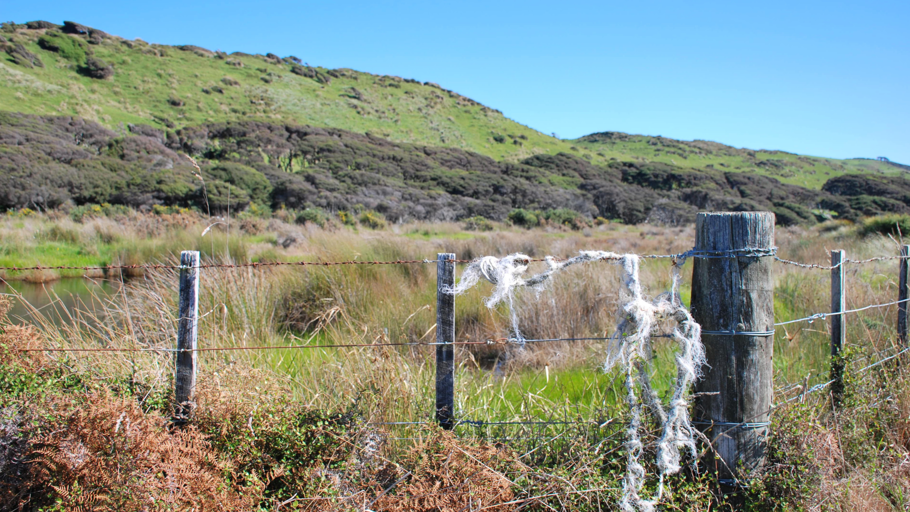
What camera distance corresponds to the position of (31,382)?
292 centimetres

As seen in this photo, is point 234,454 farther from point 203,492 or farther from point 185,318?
point 185,318

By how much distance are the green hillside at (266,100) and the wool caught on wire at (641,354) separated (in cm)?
3893

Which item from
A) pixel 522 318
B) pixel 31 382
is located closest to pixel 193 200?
pixel 522 318

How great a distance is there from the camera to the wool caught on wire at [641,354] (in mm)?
2285

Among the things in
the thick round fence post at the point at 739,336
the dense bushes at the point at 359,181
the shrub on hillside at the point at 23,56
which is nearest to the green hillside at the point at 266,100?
the shrub on hillside at the point at 23,56

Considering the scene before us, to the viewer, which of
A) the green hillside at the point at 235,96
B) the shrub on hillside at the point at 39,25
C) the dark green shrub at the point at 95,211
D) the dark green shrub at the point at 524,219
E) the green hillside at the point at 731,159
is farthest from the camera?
the green hillside at the point at 731,159

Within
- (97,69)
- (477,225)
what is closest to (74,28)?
(97,69)

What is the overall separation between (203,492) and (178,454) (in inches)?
8.0

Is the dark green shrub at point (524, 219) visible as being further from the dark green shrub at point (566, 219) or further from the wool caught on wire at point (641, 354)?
the wool caught on wire at point (641, 354)

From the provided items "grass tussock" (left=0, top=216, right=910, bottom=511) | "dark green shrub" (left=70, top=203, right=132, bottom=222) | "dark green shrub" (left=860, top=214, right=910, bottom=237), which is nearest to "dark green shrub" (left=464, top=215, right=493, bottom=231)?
"dark green shrub" (left=860, top=214, right=910, bottom=237)

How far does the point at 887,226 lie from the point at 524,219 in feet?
42.4

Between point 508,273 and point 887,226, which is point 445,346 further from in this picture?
point 887,226

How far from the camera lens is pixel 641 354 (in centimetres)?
230

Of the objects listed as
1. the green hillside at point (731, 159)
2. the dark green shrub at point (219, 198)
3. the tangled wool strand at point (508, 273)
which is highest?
the green hillside at point (731, 159)
